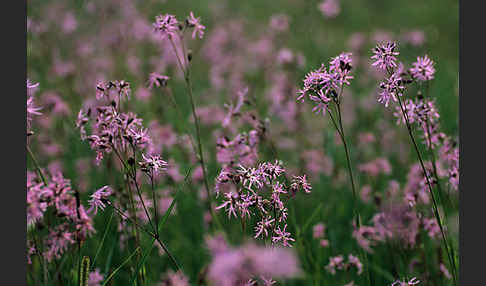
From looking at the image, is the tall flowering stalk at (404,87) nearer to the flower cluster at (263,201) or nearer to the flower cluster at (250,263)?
the flower cluster at (263,201)

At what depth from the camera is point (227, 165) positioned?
2881 mm

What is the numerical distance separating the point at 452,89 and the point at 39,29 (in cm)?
561

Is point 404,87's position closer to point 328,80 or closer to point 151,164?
point 328,80

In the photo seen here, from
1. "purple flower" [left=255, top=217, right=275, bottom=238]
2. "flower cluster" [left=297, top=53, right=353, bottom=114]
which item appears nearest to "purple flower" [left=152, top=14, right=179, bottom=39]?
"flower cluster" [left=297, top=53, right=353, bottom=114]

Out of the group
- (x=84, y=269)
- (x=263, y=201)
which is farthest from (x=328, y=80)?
(x=84, y=269)

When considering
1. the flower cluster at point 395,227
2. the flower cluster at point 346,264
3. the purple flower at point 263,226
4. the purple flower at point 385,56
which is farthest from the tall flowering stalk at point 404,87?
the purple flower at point 263,226

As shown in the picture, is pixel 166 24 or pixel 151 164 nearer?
pixel 151 164

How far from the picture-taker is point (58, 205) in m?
2.07

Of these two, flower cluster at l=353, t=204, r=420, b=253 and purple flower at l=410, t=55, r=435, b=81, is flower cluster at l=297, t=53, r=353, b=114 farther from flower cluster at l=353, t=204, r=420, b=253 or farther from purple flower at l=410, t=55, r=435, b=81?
flower cluster at l=353, t=204, r=420, b=253

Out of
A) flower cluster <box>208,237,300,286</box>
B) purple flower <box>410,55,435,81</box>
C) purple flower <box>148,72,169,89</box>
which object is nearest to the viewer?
flower cluster <box>208,237,300,286</box>

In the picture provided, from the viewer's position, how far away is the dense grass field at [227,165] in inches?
84.2

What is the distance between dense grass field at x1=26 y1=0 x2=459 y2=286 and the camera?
2.14m

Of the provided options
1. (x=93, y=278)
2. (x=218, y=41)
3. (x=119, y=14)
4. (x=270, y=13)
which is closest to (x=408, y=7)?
(x=270, y=13)

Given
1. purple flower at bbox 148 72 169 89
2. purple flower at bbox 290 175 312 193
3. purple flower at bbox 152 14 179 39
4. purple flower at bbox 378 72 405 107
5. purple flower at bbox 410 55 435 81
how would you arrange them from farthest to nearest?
purple flower at bbox 148 72 169 89 → purple flower at bbox 152 14 179 39 → purple flower at bbox 410 55 435 81 → purple flower at bbox 290 175 312 193 → purple flower at bbox 378 72 405 107
